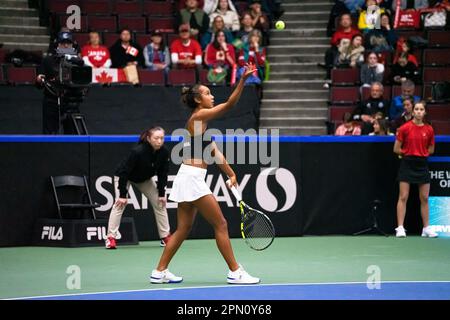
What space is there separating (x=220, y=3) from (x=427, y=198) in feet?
23.8

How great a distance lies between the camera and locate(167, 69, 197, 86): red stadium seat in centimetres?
1883

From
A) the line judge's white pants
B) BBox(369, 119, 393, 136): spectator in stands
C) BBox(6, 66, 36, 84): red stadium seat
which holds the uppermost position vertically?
BBox(6, 66, 36, 84): red stadium seat

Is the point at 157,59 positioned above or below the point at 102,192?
above

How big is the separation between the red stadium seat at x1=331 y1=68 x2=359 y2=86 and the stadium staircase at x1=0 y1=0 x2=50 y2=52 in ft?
18.8

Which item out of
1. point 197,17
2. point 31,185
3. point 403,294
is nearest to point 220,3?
point 197,17

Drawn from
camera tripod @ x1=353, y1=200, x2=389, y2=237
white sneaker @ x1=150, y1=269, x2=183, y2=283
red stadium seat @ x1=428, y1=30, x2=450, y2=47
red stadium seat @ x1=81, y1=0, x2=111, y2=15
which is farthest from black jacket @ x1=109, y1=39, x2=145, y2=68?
white sneaker @ x1=150, y1=269, x2=183, y2=283

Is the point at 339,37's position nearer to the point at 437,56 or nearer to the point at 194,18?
the point at 437,56

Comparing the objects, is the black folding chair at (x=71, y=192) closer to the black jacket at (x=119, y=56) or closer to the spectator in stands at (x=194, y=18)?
the black jacket at (x=119, y=56)

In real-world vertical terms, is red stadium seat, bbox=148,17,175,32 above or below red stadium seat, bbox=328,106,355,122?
above

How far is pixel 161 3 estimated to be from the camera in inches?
827

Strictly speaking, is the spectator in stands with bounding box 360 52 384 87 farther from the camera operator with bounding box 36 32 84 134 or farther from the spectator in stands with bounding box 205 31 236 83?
the camera operator with bounding box 36 32 84 134

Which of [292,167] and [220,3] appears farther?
[220,3]

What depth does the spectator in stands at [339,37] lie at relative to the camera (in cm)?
1980
